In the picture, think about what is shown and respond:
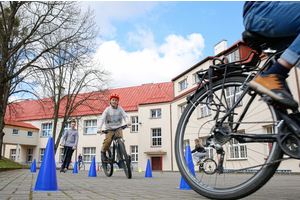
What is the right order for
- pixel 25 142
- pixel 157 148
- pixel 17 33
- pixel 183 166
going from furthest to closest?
pixel 25 142 → pixel 157 148 → pixel 17 33 → pixel 183 166

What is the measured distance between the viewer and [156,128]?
3322 centimetres

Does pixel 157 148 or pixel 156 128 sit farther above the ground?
pixel 156 128

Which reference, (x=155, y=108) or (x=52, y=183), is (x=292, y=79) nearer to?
(x=52, y=183)

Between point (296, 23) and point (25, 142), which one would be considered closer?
point (296, 23)

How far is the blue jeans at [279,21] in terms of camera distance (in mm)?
1931

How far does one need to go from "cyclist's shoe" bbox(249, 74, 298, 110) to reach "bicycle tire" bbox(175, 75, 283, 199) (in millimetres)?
148

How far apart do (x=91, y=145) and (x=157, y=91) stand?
12604 millimetres

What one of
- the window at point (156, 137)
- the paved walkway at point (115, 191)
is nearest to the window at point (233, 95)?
the paved walkway at point (115, 191)

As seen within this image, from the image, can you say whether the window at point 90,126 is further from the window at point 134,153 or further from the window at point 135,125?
the window at point 134,153

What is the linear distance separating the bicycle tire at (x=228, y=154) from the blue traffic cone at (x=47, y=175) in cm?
195

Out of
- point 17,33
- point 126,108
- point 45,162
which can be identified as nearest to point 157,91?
point 126,108

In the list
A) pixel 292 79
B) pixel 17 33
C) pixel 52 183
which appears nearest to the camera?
pixel 52 183

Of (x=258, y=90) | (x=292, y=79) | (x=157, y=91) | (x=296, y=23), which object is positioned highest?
(x=157, y=91)

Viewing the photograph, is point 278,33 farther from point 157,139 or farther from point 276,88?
point 157,139
